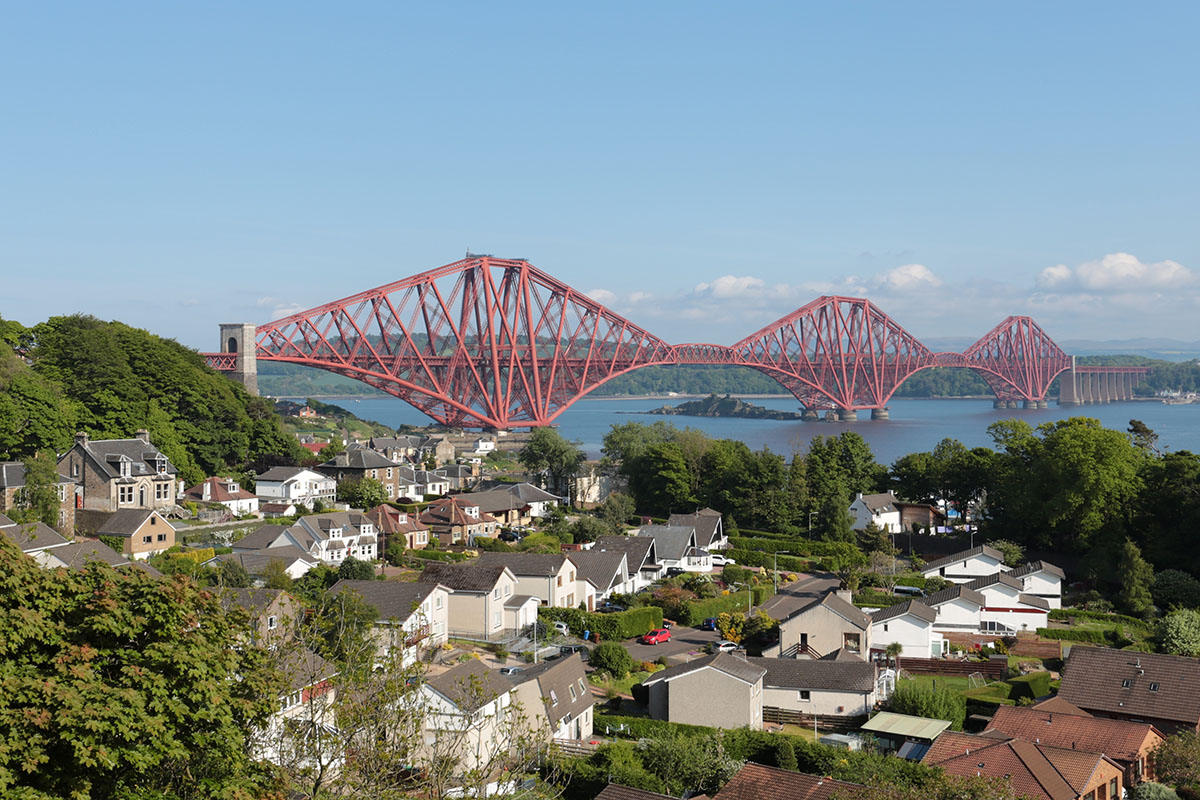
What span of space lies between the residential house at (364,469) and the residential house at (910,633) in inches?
906

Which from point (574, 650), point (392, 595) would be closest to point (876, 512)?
point (574, 650)

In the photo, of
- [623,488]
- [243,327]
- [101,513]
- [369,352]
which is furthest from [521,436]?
[101,513]

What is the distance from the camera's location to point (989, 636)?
3020cm

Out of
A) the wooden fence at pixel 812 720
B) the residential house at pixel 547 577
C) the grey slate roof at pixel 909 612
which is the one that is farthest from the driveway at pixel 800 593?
the wooden fence at pixel 812 720

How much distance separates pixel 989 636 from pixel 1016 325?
462 ft

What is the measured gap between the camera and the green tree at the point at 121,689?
28.9ft

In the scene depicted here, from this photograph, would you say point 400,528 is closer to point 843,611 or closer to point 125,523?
point 125,523

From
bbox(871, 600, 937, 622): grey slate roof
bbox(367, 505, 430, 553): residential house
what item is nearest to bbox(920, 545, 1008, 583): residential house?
bbox(871, 600, 937, 622): grey slate roof

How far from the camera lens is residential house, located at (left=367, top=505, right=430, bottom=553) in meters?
37.2

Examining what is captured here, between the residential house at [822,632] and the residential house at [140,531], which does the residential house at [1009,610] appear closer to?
the residential house at [822,632]

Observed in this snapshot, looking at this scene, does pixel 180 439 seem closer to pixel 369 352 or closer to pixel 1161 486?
pixel 369 352

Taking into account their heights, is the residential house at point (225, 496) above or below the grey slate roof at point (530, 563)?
above

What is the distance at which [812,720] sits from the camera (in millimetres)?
22500

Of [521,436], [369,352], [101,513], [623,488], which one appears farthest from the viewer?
[521,436]
